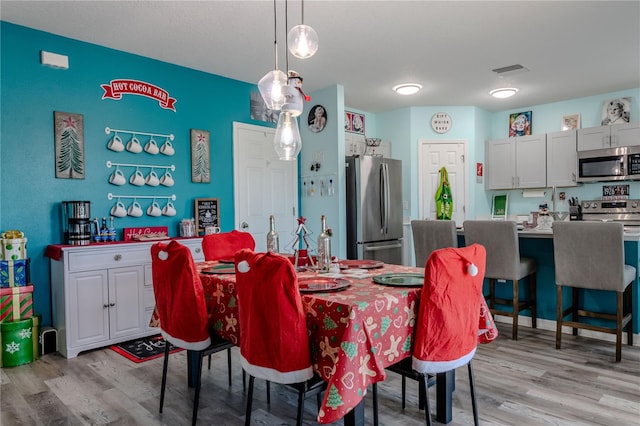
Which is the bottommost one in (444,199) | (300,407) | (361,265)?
(300,407)

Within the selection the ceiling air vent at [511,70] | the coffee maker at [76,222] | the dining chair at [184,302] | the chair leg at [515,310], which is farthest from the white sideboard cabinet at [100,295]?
the ceiling air vent at [511,70]

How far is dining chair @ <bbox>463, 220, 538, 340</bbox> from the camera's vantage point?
346 cm

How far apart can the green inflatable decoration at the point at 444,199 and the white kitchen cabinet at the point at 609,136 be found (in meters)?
1.76

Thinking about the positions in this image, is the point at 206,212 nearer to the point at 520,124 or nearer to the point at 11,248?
the point at 11,248

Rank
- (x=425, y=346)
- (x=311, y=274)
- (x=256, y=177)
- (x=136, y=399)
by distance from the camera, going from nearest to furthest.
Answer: (x=425, y=346) → (x=311, y=274) → (x=136, y=399) → (x=256, y=177)

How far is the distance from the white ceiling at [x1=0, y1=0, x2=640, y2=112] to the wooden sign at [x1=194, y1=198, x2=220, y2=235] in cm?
137

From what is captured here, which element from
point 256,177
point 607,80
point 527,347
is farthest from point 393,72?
point 527,347

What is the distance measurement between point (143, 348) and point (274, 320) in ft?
7.58

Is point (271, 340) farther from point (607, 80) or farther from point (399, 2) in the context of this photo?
point (607, 80)

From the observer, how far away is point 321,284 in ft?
6.20

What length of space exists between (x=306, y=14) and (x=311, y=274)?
202cm

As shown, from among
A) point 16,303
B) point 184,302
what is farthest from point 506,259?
point 16,303

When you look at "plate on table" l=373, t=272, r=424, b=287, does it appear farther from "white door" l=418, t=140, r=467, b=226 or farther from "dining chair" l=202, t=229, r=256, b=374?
"white door" l=418, t=140, r=467, b=226

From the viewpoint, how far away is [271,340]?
163 centimetres
